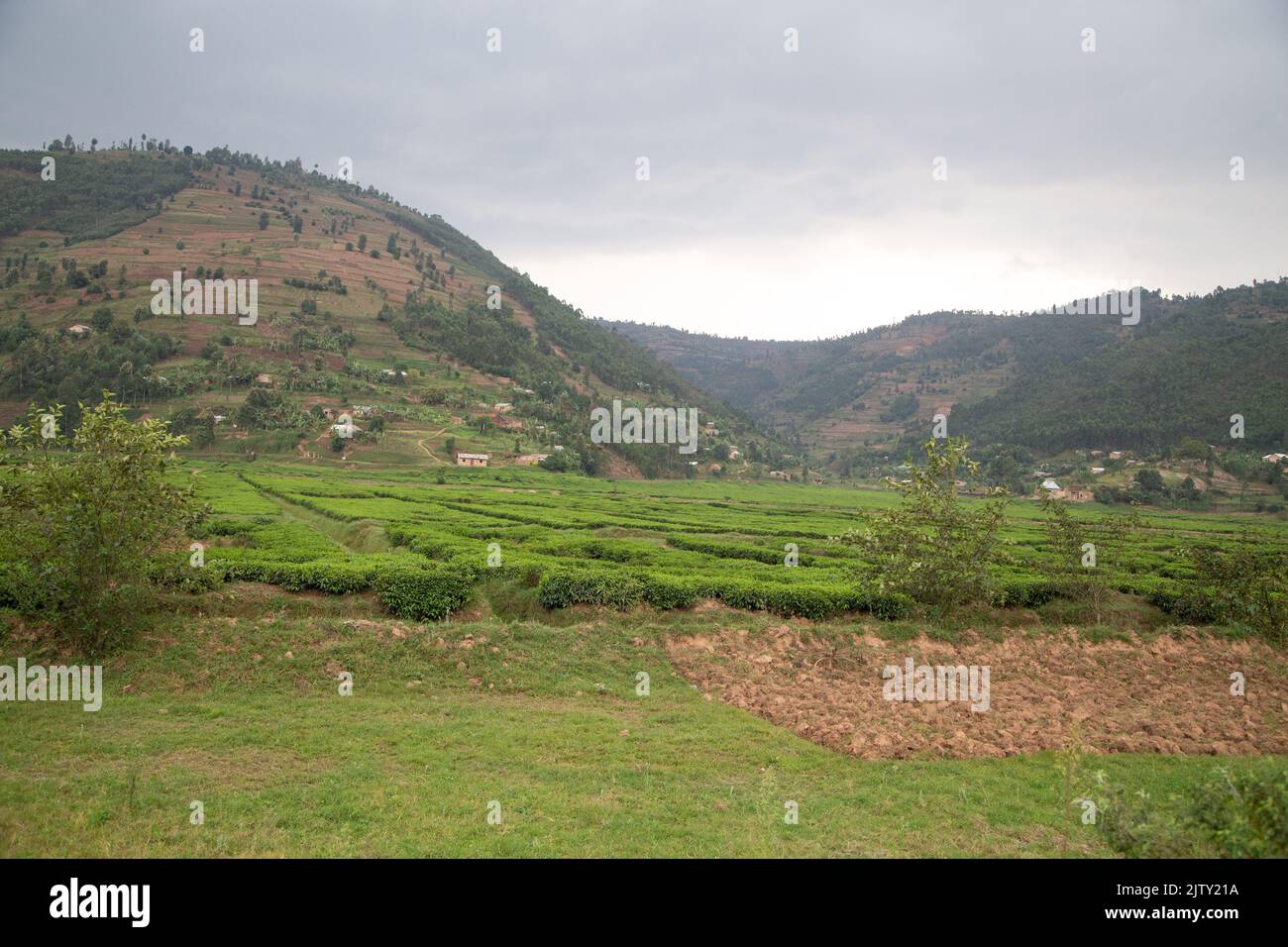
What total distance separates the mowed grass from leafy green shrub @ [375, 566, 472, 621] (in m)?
2.48

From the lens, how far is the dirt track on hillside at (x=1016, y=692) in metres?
13.9

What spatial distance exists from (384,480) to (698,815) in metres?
59.5

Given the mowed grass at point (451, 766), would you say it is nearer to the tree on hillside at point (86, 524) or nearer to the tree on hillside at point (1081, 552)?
the tree on hillside at point (86, 524)

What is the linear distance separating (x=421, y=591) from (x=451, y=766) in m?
10.2

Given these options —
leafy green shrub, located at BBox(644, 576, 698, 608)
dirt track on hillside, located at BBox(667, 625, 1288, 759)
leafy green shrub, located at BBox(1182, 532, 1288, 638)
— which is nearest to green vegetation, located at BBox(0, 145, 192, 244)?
leafy green shrub, located at BBox(644, 576, 698, 608)

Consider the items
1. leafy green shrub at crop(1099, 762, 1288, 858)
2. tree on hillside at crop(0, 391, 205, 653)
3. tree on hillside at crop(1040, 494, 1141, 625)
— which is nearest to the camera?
leafy green shrub at crop(1099, 762, 1288, 858)

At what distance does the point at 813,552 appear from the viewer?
3625cm

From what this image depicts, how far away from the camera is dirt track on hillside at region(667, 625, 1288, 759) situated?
13.9 m

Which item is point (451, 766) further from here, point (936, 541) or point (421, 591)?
point (936, 541)

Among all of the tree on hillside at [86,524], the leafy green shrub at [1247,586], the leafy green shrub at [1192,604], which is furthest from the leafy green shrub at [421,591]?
the leafy green shrub at [1247,586]

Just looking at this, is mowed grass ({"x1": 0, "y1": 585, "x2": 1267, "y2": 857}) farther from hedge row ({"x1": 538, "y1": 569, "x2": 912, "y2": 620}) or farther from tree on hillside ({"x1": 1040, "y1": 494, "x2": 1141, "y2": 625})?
tree on hillside ({"x1": 1040, "y1": 494, "x2": 1141, "y2": 625})

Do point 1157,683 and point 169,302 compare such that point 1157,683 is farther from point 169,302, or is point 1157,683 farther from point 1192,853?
point 169,302

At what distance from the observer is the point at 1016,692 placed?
16.8m
